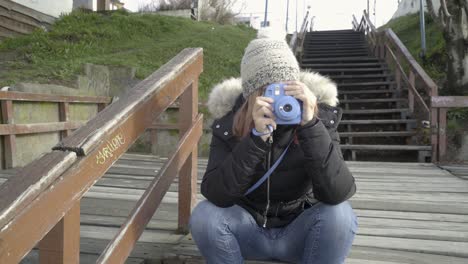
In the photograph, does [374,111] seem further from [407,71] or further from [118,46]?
[118,46]

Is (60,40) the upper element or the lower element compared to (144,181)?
upper

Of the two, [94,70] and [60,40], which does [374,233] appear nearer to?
[94,70]

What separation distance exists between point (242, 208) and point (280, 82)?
0.54m

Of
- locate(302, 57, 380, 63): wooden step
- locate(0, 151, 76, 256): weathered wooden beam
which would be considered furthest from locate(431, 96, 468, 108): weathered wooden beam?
locate(302, 57, 380, 63): wooden step

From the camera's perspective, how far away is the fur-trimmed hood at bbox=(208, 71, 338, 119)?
1.70 meters

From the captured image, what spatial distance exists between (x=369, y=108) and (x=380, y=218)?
4.67 meters

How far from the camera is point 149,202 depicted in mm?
1699

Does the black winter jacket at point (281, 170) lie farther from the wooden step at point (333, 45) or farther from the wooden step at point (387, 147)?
Answer: the wooden step at point (333, 45)

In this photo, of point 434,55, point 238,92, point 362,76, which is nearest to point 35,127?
point 238,92

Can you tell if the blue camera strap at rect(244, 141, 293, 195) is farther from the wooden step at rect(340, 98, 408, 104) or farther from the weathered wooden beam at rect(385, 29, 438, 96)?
the wooden step at rect(340, 98, 408, 104)

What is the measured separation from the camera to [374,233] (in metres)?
2.29

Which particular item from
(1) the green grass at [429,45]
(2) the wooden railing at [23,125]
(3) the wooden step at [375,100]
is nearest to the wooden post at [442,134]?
(3) the wooden step at [375,100]

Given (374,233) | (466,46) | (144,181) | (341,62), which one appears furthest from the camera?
(341,62)

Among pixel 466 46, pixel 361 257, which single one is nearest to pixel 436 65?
pixel 466 46
